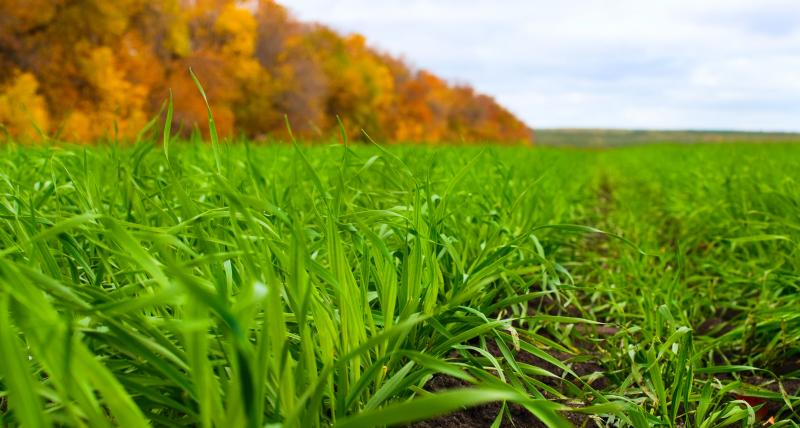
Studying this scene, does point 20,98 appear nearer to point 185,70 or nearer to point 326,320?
point 185,70

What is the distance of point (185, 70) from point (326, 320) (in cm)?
2378

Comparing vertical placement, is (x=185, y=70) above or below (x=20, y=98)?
above

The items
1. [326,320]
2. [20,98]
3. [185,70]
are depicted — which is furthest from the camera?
[185,70]

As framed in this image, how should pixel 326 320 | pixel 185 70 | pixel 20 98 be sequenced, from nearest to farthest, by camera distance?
pixel 326 320
pixel 20 98
pixel 185 70

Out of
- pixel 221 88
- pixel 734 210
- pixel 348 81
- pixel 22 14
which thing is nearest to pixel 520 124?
pixel 348 81

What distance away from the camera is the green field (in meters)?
0.71

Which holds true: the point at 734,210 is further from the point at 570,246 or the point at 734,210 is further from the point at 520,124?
the point at 520,124

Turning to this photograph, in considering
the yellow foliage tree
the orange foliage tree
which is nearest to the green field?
the orange foliage tree

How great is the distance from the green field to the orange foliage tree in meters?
2.30

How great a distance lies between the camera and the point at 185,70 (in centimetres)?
2302

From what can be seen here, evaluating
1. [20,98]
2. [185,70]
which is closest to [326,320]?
[20,98]

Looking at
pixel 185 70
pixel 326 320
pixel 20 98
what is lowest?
pixel 326 320

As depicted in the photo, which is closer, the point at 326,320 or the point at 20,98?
the point at 326,320

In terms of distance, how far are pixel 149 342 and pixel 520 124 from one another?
8232cm
